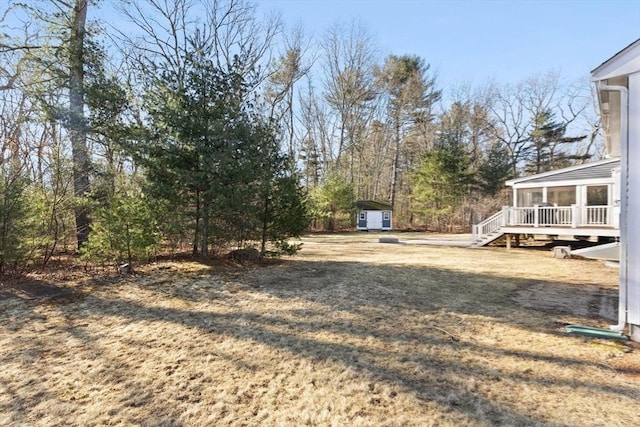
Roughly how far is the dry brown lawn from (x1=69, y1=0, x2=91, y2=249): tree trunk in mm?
2159

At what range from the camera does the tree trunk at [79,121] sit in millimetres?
7604

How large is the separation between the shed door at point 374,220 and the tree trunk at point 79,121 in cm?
2121

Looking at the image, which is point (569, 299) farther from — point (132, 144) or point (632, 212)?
point (132, 144)

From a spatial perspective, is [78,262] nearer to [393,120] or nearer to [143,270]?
[143,270]

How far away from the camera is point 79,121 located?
853 centimetres

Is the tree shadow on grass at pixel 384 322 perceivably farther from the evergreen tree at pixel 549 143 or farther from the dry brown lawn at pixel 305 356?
the evergreen tree at pixel 549 143

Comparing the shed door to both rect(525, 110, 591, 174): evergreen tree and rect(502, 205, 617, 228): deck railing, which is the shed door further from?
rect(525, 110, 591, 174): evergreen tree

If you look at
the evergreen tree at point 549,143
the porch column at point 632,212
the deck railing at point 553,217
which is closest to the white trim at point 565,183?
the deck railing at point 553,217

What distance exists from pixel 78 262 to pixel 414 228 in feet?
81.8

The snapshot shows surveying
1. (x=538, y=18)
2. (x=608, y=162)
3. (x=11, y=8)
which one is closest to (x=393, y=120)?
(x=538, y=18)

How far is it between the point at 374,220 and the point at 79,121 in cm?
2166

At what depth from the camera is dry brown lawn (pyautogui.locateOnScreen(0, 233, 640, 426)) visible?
98.6 inches

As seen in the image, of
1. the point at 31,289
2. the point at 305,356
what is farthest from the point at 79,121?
the point at 305,356

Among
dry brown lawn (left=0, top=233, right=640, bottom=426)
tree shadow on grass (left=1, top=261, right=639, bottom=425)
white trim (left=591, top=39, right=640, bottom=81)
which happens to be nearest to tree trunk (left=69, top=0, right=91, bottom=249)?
dry brown lawn (left=0, top=233, right=640, bottom=426)
